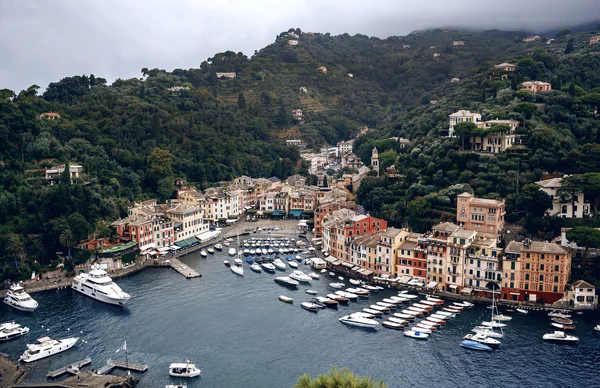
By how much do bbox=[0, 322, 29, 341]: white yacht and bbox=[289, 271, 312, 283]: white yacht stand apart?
23.7 metres

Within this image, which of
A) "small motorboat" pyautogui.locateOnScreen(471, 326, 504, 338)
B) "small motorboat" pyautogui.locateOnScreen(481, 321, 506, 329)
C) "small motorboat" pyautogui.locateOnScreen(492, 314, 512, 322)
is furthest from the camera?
"small motorboat" pyautogui.locateOnScreen(492, 314, 512, 322)

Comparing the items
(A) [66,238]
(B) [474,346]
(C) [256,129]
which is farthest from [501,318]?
(C) [256,129]

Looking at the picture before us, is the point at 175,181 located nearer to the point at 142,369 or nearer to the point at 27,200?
the point at 27,200

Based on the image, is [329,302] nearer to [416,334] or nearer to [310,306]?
[310,306]

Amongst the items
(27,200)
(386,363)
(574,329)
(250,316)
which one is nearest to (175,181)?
(27,200)

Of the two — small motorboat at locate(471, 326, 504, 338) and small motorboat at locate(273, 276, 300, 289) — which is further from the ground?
small motorboat at locate(273, 276, 300, 289)

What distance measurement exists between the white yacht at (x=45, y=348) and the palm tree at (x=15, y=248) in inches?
613

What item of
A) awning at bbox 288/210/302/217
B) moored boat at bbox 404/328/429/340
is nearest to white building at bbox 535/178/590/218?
moored boat at bbox 404/328/429/340

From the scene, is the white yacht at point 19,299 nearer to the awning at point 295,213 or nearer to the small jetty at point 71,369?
the small jetty at point 71,369

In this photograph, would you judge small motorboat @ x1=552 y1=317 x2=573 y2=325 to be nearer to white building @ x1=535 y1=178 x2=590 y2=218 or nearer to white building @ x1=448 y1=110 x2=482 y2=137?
white building @ x1=535 y1=178 x2=590 y2=218

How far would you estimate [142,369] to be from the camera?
120 feet

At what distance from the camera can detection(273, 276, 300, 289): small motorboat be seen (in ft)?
174

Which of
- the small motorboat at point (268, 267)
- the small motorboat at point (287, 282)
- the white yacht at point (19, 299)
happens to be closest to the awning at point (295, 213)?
the small motorboat at point (268, 267)

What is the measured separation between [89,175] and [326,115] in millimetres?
76058
